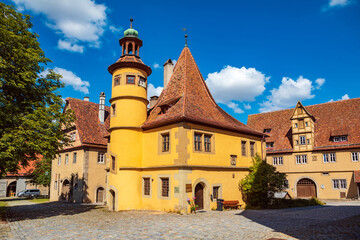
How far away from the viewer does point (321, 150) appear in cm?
3481

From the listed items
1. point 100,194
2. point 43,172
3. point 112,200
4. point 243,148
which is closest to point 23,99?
point 112,200

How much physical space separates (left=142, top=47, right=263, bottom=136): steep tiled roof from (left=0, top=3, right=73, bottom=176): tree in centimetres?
695

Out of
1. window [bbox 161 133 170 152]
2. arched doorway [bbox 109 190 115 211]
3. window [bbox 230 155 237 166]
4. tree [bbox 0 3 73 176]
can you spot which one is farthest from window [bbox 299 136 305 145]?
tree [bbox 0 3 73 176]

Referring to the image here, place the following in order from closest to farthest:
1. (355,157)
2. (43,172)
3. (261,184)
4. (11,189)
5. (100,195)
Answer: (261,184)
(100,195)
(355,157)
(43,172)
(11,189)

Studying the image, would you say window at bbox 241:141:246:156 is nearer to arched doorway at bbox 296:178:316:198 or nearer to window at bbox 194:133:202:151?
window at bbox 194:133:202:151

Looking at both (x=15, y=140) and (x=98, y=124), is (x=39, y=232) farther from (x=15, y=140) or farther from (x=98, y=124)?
(x=98, y=124)

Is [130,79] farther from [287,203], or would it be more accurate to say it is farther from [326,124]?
[326,124]

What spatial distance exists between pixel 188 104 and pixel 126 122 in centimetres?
521

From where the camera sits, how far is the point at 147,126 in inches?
845

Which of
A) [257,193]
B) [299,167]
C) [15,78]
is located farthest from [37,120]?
[299,167]

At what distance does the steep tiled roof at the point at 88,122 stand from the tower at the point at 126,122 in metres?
10.3

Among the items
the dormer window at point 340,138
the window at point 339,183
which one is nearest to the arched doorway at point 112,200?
the window at point 339,183

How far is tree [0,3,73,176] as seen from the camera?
1587cm

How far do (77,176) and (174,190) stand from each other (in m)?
16.9
